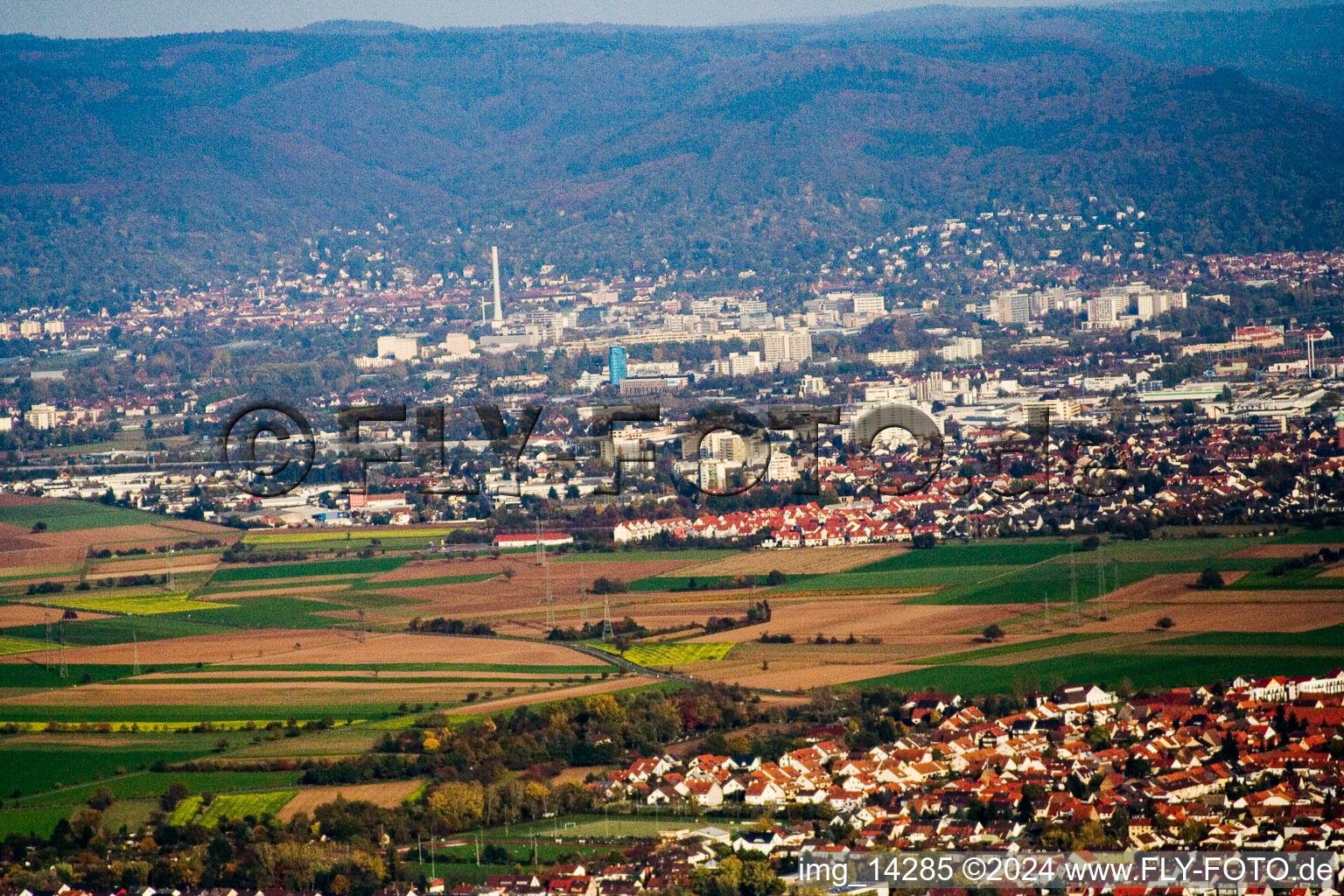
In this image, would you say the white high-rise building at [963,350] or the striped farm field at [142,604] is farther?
the white high-rise building at [963,350]

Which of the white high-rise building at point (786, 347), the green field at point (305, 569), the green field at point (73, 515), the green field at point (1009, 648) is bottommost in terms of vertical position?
the green field at point (1009, 648)

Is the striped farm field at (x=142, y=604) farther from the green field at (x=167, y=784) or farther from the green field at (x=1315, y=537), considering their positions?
the green field at (x=1315, y=537)

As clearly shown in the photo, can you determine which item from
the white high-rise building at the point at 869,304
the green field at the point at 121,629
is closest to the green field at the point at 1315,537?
the green field at the point at 121,629

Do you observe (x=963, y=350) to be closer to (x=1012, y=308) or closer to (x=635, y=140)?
(x=1012, y=308)

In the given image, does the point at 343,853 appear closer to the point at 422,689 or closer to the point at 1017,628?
the point at 422,689

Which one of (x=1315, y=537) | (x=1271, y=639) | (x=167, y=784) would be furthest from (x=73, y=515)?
(x=1271, y=639)

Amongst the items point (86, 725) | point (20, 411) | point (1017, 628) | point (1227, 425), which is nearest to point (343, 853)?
point (86, 725)
